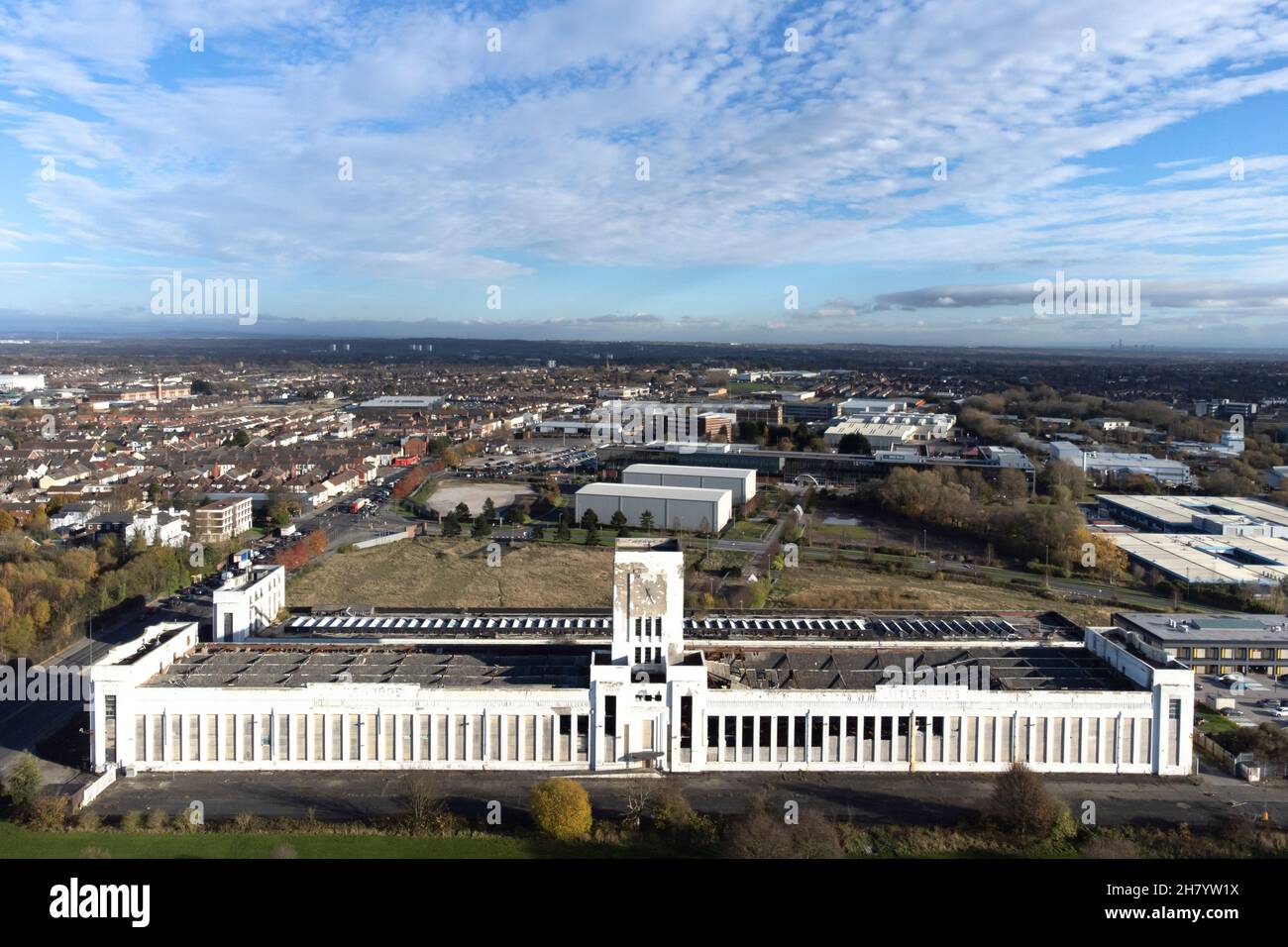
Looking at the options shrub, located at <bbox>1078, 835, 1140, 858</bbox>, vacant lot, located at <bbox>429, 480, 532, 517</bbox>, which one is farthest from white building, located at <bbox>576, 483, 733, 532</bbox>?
shrub, located at <bbox>1078, 835, 1140, 858</bbox>

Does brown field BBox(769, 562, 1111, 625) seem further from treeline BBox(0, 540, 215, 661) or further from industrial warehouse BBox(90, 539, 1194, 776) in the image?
treeline BBox(0, 540, 215, 661)

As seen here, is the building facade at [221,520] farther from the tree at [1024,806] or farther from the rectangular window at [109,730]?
the tree at [1024,806]

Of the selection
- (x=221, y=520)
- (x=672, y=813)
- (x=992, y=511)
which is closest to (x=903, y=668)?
A: (x=672, y=813)

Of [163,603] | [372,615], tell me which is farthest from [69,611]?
[372,615]

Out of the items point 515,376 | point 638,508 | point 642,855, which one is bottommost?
point 642,855

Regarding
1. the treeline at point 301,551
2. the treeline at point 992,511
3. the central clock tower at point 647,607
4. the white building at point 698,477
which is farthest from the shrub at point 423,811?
the white building at point 698,477

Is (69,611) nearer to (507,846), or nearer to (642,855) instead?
(507,846)
